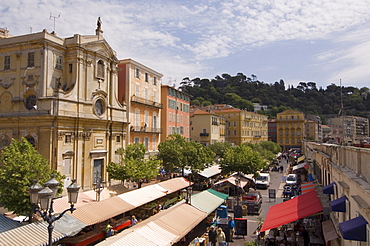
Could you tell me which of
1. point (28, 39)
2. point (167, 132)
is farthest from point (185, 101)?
point (28, 39)

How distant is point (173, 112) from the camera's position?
158ft

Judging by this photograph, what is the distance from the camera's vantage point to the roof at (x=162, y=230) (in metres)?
13.3

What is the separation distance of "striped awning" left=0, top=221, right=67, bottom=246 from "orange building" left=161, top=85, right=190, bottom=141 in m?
30.8

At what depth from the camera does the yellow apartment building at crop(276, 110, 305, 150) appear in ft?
330

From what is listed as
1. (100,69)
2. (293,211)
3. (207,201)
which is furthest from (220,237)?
(100,69)

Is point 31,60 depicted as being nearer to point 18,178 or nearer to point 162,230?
point 18,178

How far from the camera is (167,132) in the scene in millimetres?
46000

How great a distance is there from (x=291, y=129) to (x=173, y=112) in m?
65.4

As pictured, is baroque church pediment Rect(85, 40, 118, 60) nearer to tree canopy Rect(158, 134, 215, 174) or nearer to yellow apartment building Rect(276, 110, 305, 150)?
tree canopy Rect(158, 134, 215, 174)

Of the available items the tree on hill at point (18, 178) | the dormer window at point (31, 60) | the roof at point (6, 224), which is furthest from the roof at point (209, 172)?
the roof at point (6, 224)

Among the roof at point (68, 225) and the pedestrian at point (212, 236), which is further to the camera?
the pedestrian at point (212, 236)

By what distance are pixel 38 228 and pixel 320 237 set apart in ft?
46.9

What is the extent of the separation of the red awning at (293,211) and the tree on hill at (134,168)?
12502mm

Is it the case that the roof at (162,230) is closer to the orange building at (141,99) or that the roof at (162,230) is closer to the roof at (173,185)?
the roof at (173,185)
